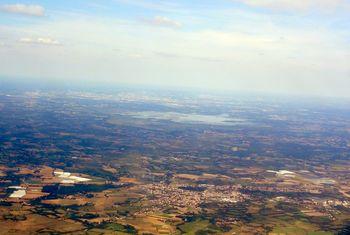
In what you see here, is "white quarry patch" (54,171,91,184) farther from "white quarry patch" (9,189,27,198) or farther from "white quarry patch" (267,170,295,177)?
"white quarry patch" (267,170,295,177)

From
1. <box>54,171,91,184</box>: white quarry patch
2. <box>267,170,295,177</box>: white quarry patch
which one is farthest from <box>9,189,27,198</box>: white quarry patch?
<box>267,170,295,177</box>: white quarry patch

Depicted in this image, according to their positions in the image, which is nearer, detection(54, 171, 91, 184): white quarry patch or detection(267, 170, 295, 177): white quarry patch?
detection(54, 171, 91, 184): white quarry patch

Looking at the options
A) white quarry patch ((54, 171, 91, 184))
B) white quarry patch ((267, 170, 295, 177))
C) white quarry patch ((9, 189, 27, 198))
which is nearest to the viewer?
white quarry patch ((9, 189, 27, 198))

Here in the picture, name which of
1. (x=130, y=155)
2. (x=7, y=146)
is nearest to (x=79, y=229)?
(x=130, y=155)

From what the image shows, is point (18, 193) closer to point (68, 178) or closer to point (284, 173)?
point (68, 178)

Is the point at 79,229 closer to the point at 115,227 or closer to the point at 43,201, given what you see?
the point at 115,227

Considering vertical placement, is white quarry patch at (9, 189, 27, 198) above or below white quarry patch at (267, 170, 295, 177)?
above

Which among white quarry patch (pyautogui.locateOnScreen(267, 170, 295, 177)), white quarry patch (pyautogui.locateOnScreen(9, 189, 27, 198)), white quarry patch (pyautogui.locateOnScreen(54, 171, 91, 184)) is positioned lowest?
white quarry patch (pyautogui.locateOnScreen(267, 170, 295, 177))

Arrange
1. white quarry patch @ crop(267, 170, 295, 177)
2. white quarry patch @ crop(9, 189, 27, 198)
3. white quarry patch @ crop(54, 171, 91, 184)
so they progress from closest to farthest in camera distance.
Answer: white quarry patch @ crop(9, 189, 27, 198)
white quarry patch @ crop(54, 171, 91, 184)
white quarry patch @ crop(267, 170, 295, 177)

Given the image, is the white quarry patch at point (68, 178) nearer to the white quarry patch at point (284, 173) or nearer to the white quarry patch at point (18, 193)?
the white quarry patch at point (18, 193)
